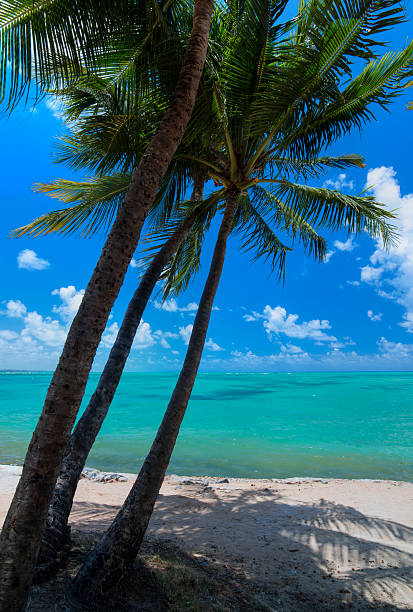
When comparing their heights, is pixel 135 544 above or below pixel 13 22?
below

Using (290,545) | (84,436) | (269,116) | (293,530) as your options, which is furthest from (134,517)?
(269,116)

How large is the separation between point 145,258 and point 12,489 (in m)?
5.86

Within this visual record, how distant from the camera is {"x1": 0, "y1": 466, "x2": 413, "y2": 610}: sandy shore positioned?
4.39 meters

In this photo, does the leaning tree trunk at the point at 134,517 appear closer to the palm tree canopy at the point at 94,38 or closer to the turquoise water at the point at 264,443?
the palm tree canopy at the point at 94,38

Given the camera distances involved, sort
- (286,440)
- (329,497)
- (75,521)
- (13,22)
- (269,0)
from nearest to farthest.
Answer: (13,22)
(269,0)
(75,521)
(329,497)
(286,440)

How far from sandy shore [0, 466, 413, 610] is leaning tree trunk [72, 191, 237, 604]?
1706mm

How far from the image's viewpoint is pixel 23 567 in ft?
7.48

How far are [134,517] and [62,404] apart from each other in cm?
206

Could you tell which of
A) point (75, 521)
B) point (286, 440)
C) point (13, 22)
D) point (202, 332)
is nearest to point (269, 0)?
point (13, 22)

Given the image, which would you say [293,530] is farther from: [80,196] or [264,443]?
[264,443]

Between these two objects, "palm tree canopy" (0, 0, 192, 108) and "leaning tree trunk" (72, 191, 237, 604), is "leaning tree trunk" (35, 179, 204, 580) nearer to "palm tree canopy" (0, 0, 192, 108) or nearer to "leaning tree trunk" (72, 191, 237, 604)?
"leaning tree trunk" (72, 191, 237, 604)

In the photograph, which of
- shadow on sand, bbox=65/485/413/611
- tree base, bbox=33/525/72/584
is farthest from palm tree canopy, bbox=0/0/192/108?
shadow on sand, bbox=65/485/413/611

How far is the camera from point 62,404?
2.35m

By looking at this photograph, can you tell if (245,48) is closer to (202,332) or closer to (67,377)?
(202,332)
